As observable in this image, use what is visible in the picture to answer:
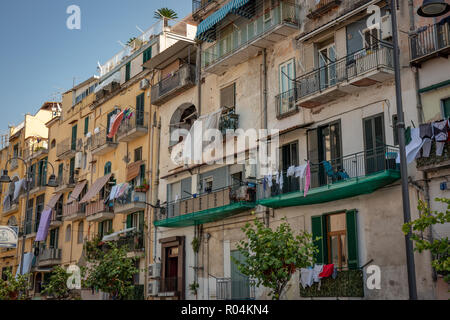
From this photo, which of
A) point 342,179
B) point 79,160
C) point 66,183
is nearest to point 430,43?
point 342,179

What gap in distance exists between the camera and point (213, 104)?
27.6 m

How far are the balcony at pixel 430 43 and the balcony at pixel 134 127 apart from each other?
1782cm

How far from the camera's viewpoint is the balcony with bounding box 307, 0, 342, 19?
21.3 meters

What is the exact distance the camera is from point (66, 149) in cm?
4244

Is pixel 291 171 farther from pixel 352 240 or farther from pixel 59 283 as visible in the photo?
pixel 59 283

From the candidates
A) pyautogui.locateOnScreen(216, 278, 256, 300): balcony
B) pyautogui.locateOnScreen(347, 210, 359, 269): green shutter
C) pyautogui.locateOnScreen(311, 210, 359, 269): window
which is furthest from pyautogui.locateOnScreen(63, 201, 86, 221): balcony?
pyautogui.locateOnScreen(347, 210, 359, 269): green shutter

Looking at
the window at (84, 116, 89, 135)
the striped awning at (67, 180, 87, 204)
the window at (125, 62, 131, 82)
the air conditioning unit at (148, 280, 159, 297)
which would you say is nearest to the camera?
the air conditioning unit at (148, 280, 159, 297)

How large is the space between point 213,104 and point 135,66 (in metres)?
9.49

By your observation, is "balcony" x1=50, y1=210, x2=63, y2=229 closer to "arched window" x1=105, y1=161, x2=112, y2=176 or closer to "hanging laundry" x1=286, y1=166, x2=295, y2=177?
"arched window" x1=105, y1=161, x2=112, y2=176

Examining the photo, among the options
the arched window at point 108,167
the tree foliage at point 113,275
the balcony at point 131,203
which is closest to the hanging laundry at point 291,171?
the tree foliage at point 113,275

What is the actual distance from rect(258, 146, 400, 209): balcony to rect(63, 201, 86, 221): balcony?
18251mm

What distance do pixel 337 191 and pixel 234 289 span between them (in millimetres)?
7091

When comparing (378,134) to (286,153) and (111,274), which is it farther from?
(111,274)

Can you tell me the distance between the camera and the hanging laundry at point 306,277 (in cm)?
1986
